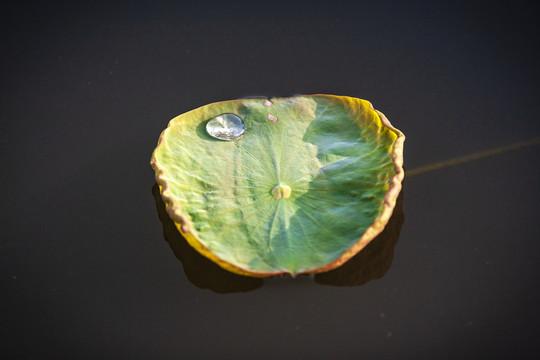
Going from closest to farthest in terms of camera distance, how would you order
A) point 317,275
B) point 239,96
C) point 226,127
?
point 317,275 → point 226,127 → point 239,96

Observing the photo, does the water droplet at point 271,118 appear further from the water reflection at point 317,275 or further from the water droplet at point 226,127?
the water reflection at point 317,275

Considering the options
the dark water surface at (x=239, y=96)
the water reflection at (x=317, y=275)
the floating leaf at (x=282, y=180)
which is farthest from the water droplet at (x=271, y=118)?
the water reflection at (x=317, y=275)

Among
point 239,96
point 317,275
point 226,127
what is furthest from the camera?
point 239,96

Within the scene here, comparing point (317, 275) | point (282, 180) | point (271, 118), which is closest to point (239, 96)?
point (271, 118)

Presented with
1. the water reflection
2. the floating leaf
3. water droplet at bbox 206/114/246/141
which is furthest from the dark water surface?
water droplet at bbox 206/114/246/141

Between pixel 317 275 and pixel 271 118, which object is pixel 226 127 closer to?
pixel 271 118
